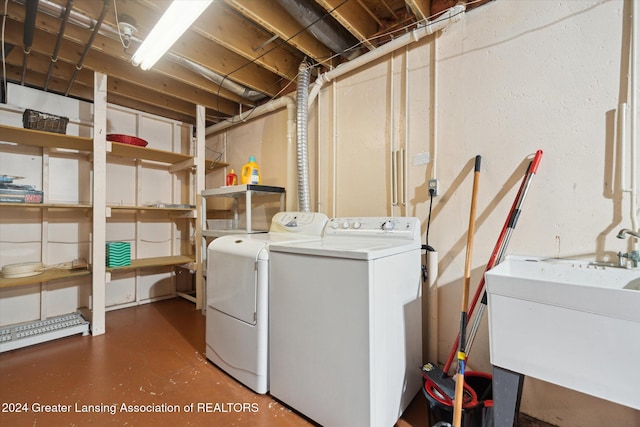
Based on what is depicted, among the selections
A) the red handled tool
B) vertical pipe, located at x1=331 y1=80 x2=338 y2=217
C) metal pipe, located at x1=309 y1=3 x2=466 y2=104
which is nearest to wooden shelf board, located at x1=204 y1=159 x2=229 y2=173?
metal pipe, located at x1=309 y1=3 x2=466 y2=104

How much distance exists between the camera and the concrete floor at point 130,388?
54.9 inches

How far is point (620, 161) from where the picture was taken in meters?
1.21

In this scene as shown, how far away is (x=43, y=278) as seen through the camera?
2.21 meters

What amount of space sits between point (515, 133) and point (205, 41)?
255 centimetres

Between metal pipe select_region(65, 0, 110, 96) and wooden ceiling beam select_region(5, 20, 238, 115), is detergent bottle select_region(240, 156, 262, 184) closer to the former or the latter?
wooden ceiling beam select_region(5, 20, 238, 115)

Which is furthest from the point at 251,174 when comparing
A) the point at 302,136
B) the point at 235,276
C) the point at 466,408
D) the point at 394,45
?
the point at 466,408

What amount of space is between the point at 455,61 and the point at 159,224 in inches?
143

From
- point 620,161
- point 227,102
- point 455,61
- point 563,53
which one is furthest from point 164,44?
point 620,161

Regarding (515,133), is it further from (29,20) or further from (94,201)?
(94,201)

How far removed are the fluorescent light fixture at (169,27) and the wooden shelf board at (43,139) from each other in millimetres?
1106

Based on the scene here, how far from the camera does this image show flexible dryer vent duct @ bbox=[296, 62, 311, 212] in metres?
2.28

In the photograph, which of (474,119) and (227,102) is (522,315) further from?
A: (227,102)

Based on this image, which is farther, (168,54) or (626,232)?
(168,54)

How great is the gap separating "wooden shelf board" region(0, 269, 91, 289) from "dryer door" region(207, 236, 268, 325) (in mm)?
1491
